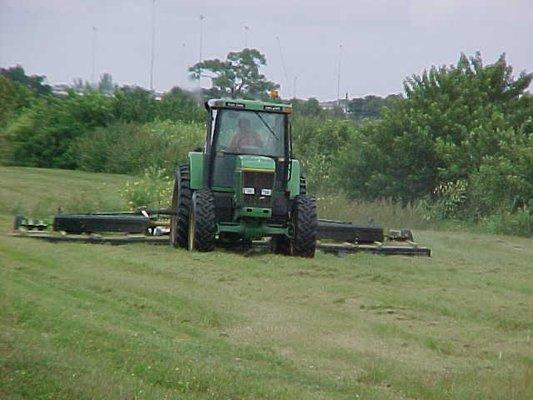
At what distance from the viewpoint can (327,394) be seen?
26.7 feet

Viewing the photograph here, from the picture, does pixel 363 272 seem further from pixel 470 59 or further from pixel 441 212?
pixel 470 59

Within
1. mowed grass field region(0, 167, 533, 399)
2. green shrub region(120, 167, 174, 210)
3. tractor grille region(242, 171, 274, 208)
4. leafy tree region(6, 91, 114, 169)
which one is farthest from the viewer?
leafy tree region(6, 91, 114, 169)

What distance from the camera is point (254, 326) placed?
10672 millimetres

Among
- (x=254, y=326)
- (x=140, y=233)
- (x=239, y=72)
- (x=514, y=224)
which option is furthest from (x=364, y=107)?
(x=254, y=326)

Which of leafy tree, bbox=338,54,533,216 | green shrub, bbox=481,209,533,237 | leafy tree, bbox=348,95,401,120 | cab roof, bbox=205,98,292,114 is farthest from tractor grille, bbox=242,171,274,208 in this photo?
leafy tree, bbox=348,95,401,120

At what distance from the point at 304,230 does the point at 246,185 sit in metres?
1.13

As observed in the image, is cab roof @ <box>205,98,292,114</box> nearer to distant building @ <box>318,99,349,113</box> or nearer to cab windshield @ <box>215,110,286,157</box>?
cab windshield @ <box>215,110,286,157</box>

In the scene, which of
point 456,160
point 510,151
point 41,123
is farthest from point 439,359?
point 41,123

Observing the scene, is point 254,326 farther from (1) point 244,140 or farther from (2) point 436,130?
(2) point 436,130

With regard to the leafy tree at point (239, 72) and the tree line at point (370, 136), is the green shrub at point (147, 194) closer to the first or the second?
the tree line at point (370, 136)

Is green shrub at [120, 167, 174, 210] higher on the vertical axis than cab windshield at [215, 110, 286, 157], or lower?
lower

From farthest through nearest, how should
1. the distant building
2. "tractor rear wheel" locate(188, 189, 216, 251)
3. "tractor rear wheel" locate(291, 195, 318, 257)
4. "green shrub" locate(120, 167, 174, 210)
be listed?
the distant building
"green shrub" locate(120, 167, 174, 210)
"tractor rear wheel" locate(291, 195, 318, 257)
"tractor rear wheel" locate(188, 189, 216, 251)

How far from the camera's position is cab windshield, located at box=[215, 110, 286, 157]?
17.8m

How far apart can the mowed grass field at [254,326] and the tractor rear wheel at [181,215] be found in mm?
334
